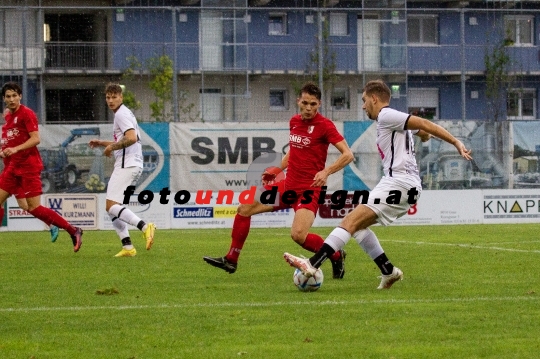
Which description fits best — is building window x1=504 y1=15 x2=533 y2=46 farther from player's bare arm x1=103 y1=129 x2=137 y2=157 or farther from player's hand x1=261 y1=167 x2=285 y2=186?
player's hand x1=261 y1=167 x2=285 y2=186

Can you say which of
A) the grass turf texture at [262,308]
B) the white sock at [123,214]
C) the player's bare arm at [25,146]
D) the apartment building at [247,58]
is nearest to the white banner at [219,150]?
the apartment building at [247,58]

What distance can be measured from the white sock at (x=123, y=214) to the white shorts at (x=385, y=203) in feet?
17.4

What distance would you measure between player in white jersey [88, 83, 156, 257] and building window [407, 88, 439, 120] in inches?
844

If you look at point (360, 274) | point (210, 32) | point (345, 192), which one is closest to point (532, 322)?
point (360, 274)

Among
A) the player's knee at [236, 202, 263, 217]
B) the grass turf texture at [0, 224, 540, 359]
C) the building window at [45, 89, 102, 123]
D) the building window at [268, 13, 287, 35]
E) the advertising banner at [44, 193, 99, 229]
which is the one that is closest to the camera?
the grass turf texture at [0, 224, 540, 359]

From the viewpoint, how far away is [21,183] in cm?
1580

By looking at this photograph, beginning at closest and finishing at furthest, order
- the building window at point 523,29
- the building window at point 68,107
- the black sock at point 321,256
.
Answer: the black sock at point 321,256
the building window at point 68,107
the building window at point 523,29

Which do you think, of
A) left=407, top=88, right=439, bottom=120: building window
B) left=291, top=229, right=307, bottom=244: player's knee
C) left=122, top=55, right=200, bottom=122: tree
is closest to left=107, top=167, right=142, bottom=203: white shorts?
left=291, top=229, right=307, bottom=244: player's knee

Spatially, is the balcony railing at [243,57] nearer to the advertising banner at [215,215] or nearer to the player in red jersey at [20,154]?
the advertising banner at [215,215]

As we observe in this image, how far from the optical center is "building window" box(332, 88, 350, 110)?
1230 inches

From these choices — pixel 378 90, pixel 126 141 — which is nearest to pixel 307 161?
pixel 378 90

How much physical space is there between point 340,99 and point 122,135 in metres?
16.9

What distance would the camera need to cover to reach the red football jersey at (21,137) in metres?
15.6

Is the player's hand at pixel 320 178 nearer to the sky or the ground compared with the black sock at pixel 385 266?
nearer to the sky
